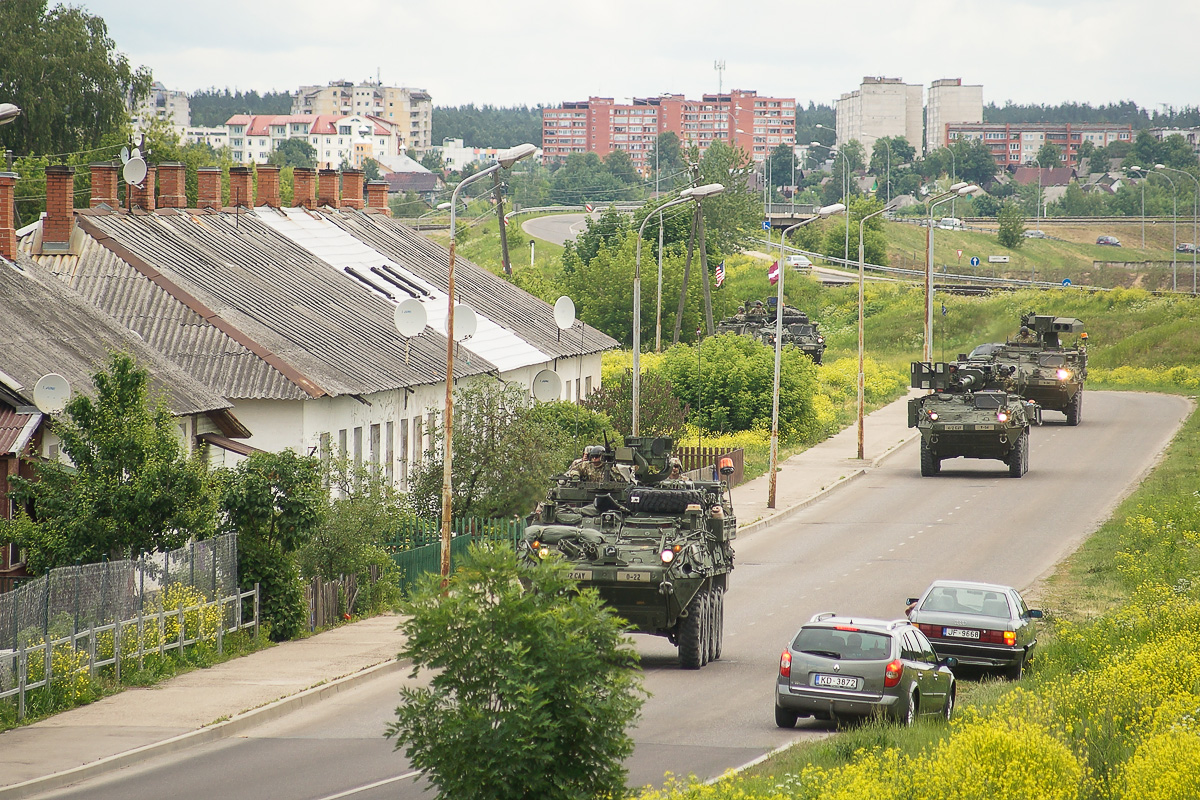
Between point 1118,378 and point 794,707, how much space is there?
2254 inches

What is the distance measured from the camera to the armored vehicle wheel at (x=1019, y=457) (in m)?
40.8

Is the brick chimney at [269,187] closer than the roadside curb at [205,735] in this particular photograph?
No

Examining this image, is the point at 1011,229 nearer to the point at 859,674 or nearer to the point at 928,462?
the point at 928,462

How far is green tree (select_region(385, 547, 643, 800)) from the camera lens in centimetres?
1077

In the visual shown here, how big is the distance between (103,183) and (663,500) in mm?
20253

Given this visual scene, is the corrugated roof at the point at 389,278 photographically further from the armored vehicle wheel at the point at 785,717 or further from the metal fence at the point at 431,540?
the armored vehicle wheel at the point at 785,717

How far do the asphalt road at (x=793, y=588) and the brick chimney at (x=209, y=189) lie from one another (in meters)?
17.1

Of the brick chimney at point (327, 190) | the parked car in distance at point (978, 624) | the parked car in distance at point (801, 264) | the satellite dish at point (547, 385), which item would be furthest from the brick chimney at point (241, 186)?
the parked car in distance at point (801, 264)

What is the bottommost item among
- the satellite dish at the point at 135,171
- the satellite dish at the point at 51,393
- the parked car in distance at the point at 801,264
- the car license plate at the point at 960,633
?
the car license plate at the point at 960,633

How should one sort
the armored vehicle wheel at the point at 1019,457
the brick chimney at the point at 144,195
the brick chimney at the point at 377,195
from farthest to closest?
1. the brick chimney at the point at 377,195
2. the armored vehicle wheel at the point at 1019,457
3. the brick chimney at the point at 144,195

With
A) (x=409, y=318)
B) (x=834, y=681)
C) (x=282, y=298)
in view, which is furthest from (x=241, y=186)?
(x=834, y=681)

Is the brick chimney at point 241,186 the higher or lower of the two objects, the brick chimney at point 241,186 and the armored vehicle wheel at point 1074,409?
the higher

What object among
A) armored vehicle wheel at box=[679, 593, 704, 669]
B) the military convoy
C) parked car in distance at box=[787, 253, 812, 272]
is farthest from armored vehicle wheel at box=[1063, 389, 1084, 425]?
parked car in distance at box=[787, 253, 812, 272]

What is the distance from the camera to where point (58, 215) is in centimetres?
3259
